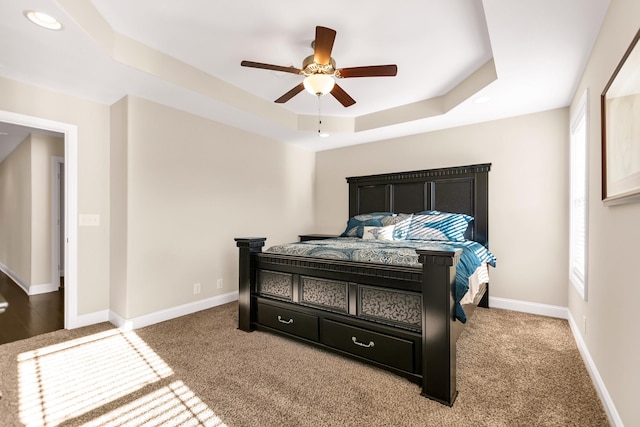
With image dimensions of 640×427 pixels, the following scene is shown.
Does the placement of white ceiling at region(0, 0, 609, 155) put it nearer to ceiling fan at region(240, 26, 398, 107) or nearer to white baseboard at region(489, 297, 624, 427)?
ceiling fan at region(240, 26, 398, 107)

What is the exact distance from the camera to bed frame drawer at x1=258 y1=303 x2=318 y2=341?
2500mm

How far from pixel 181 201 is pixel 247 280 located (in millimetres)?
1323

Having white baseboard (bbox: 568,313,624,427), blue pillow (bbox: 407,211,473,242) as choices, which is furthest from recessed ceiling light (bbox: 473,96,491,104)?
white baseboard (bbox: 568,313,624,427)

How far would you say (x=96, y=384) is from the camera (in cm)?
200

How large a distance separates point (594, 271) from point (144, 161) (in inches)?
157

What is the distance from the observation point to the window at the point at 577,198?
2641 mm

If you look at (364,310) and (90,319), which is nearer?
(364,310)

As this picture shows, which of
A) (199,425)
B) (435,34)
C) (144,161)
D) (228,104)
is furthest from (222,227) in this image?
(435,34)

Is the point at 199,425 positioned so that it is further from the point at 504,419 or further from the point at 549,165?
the point at 549,165

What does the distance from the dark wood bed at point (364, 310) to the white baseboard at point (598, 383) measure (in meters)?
0.76

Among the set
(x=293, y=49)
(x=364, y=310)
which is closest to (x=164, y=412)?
(x=364, y=310)

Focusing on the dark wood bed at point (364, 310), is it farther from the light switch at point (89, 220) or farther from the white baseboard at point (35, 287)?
the white baseboard at point (35, 287)

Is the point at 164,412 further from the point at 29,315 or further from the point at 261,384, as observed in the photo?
the point at 29,315

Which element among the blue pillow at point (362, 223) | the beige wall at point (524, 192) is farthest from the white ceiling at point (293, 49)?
the blue pillow at point (362, 223)
